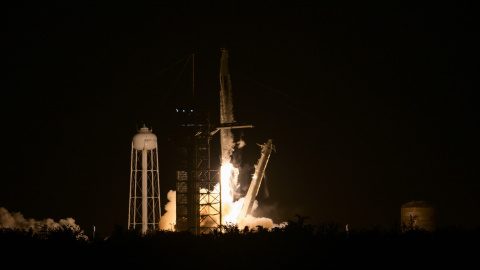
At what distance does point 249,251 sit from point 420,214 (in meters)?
28.2

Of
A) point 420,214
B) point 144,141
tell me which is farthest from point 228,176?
point 420,214

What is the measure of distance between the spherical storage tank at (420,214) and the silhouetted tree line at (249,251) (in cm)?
2369

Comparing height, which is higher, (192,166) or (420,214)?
(192,166)

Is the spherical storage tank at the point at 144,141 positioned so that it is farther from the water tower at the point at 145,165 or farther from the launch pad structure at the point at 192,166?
the launch pad structure at the point at 192,166

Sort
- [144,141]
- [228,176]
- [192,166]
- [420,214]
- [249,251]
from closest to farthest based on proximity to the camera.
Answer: [249,251] → [420,214] → [192,166] → [144,141] → [228,176]

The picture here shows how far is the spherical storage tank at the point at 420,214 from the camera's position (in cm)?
5425

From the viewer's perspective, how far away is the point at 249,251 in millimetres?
28594

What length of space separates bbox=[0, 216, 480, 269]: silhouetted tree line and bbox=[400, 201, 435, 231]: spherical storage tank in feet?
77.7

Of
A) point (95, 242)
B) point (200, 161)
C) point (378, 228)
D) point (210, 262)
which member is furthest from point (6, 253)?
point (200, 161)

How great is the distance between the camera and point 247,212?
5950cm

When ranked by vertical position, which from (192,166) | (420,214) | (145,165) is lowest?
(420,214)

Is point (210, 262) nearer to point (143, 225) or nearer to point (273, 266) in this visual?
point (273, 266)

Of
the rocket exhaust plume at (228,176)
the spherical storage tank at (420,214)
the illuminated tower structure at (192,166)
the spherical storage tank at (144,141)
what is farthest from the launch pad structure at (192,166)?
the spherical storage tank at (420,214)

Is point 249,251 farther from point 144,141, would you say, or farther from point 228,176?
point 228,176
